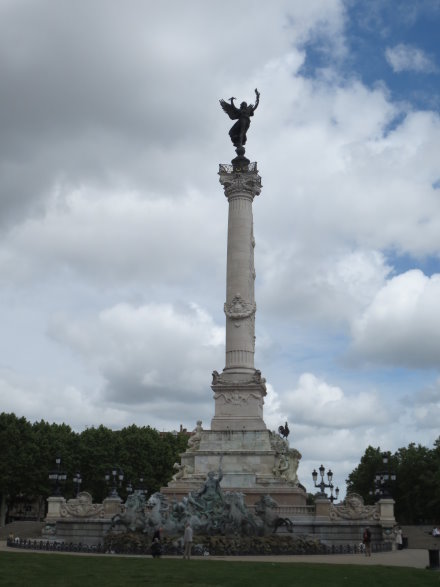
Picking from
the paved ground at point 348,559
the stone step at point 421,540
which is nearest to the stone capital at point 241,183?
the stone step at point 421,540

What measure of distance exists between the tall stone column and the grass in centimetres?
2057

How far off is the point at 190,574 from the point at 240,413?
25.8m

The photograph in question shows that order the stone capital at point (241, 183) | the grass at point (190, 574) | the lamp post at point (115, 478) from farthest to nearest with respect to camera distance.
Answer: the stone capital at point (241, 183) → the lamp post at point (115, 478) → the grass at point (190, 574)

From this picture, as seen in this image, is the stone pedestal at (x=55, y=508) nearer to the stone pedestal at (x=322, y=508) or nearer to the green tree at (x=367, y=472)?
the stone pedestal at (x=322, y=508)

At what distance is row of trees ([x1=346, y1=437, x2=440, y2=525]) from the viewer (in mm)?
76688

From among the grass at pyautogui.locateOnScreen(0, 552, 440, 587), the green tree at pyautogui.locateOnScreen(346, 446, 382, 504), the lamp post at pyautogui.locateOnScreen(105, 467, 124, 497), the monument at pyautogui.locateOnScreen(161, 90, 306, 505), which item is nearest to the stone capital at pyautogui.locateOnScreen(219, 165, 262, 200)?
the monument at pyautogui.locateOnScreen(161, 90, 306, 505)

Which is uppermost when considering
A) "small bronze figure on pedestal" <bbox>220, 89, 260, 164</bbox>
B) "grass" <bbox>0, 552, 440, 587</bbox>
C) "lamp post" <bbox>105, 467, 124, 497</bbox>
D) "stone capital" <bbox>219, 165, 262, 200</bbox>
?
"small bronze figure on pedestal" <bbox>220, 89, 260, 164</bbox>

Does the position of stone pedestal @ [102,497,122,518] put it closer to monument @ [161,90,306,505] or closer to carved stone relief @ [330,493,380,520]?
monument @ [161,90,306,505]

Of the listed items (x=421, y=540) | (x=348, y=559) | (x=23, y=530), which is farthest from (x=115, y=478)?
(x=348, y=559)

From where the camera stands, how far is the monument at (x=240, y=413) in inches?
1757

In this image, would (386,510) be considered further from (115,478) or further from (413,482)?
(413,482)

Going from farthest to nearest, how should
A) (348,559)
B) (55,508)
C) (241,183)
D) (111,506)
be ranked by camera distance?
1. (241,183)
2. (55,508)
3. (111,506)
4. (348,559)

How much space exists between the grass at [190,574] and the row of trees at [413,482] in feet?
163

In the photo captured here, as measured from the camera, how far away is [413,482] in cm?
8038
